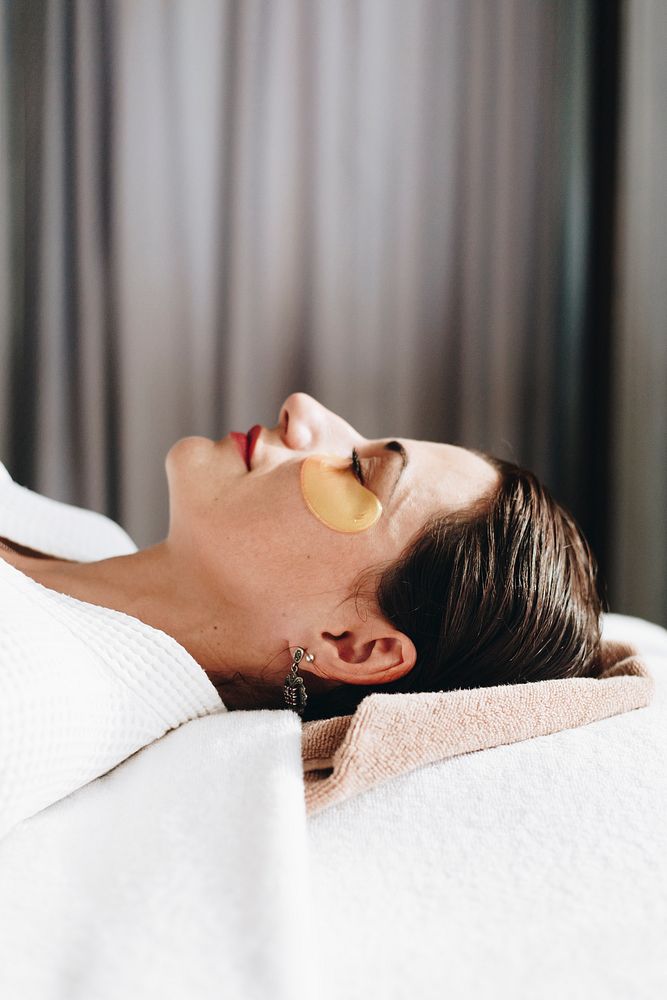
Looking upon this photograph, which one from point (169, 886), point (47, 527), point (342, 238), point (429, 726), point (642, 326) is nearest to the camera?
point (169, 886)

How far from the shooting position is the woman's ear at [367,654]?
850 millimetres

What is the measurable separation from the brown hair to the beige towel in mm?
70

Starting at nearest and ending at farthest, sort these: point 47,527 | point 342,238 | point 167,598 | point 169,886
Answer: point 169,886 < point 167,598 < point 47,527 < point 342,238

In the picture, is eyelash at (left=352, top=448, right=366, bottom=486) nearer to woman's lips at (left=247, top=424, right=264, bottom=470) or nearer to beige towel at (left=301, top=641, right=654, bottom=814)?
woman's lips at (left=247, top=424, right=264, bottom=470)

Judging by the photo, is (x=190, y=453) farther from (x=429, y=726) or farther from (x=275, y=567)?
(x=429, y=726)

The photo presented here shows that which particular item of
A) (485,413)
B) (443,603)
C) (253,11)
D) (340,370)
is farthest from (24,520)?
(253,11)

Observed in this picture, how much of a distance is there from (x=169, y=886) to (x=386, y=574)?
0.42 metres

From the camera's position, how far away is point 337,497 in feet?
2.89

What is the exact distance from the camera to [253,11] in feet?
6.13

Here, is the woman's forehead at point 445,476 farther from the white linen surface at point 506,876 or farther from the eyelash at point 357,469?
the white linen surface at point 506,876

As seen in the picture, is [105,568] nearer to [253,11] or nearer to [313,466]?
[313,466]

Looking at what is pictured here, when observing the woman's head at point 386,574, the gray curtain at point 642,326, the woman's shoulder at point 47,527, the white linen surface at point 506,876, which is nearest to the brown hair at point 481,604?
the woman's head at point 386,574

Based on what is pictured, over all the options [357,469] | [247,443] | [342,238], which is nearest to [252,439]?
[247,443]

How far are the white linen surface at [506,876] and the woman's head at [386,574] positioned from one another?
0.50 feet
